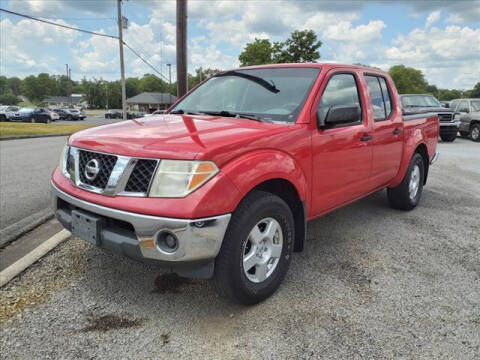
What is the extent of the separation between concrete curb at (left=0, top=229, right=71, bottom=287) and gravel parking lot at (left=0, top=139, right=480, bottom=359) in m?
0.09

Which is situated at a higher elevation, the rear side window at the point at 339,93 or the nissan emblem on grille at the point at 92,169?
the rear side window at the point at 339,93

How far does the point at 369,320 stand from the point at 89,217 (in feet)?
6.70

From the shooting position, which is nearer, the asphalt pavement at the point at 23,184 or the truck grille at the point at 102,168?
the truck grille at the point at 102,168

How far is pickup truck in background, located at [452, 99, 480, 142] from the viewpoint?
1752 cm

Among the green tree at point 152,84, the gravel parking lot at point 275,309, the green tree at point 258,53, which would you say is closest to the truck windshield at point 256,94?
the gravel parking lot at point 275,309

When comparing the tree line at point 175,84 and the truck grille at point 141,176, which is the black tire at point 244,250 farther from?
the tree line at point 175,84

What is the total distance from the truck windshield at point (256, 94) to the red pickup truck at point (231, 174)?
1cm

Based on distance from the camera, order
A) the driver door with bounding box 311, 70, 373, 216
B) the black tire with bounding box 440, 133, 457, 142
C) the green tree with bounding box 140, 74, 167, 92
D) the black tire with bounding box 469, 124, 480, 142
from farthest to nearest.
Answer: the green tree with bounding box 140, 74, 167, 92, the black tire with bounding box 469, 124, 480, 142, the black tire with bounding box 440, 133, 457, 142, the driver door with bounding box 311, 70, 373, 216

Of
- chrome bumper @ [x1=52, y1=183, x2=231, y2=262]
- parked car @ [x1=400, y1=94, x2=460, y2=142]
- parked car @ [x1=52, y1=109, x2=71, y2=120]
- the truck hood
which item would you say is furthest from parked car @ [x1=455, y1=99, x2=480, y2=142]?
parked car @ [x1=52, y1=109, x2=71, y2=120]

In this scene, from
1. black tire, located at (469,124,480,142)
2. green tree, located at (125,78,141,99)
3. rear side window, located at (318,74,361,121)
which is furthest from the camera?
green tree, located at (125,78,141,99)

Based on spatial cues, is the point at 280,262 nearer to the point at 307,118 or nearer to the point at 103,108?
the point at 307,118

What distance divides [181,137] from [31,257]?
2068 mm

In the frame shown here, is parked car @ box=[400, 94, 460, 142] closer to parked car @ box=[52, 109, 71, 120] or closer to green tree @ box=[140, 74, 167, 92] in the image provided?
parked car @ box=[52, 109, 71, 120]

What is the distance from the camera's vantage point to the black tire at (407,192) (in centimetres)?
519
